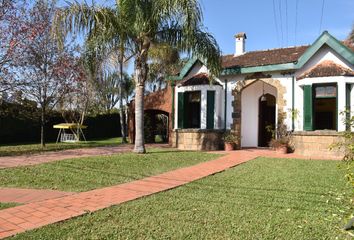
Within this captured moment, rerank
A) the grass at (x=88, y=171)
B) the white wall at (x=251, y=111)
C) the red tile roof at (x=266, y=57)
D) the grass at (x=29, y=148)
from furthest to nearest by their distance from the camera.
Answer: the white wall at (x=251, y=111) < the red tile roof at (x=266, y=57) < the grass at (x=29, y=148) < the grass at (x=88, y=171)

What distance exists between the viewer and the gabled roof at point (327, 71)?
13.2m

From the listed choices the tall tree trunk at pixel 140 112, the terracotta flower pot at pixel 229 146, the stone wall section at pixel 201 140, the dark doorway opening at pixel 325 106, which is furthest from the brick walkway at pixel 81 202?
the dark doorway opening at pixel 325 106

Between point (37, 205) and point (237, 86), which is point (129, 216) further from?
point (237, 86)

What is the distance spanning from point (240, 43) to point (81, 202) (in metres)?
14.8

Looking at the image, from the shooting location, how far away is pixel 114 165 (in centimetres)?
1055

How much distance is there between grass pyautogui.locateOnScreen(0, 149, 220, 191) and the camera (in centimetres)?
780

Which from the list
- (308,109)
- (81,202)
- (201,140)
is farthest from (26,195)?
(308,109)

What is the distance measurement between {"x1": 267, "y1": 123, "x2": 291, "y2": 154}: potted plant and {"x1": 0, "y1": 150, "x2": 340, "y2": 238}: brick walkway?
240 inches

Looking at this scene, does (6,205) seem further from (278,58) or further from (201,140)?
(278,58)

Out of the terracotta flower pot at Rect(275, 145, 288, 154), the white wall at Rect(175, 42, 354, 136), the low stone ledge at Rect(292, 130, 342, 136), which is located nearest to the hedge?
the white wall at Rect(175, 42, 354, 136)

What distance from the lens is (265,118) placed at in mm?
17906

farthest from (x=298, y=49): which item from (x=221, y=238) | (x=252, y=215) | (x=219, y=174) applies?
(x=221, y=238)

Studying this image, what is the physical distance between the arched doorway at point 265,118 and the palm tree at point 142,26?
15.5ft

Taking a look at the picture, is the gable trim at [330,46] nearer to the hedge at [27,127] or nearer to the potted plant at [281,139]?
the potted plant at [281,139]
